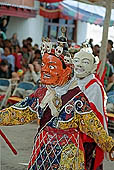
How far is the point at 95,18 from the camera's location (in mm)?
16859

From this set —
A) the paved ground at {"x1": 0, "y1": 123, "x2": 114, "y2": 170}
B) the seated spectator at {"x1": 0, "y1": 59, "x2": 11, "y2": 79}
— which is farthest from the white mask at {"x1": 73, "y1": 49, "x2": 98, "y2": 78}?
the seated spectator at {"x1": 0, "y1": 59, "x2": 11, "y2": 79}

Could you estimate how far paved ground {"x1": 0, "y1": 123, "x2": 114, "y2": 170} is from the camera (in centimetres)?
713

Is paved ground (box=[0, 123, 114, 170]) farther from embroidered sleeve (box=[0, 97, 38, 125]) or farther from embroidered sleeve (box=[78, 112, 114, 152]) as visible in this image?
embroidered sleeve (box=[78, 112, 114, 152])

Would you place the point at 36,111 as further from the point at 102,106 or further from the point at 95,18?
the point at 95,18

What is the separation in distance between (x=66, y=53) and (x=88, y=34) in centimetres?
1930

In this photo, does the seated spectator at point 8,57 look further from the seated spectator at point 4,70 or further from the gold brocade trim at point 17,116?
the gold brocade trim at point 17,116

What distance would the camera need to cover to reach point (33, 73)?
11.6 m

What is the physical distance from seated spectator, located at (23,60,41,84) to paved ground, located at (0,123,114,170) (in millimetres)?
1564

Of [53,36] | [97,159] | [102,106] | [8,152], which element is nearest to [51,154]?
[97,159]

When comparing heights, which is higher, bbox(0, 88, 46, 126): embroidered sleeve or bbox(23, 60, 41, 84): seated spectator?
bbox(0, 88, 46, 126): embroidered sleeve

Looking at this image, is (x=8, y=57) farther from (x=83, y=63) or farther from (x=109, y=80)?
(x=83, y=63)

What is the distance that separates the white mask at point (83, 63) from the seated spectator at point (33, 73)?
22.7 ft

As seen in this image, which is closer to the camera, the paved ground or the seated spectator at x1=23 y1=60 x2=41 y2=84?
the paved ground

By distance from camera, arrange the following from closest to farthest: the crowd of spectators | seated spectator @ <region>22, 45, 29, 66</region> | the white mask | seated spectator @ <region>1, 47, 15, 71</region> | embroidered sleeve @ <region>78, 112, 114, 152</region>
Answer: embroidered sleeve @ <region>78, 112, 114, 152</region>, the white mask, the crowd of spectators, seated spectator @ <region>22, 45, 29, 66</region>, seated spectator @ <region>1, 47, 15, 71</region>
